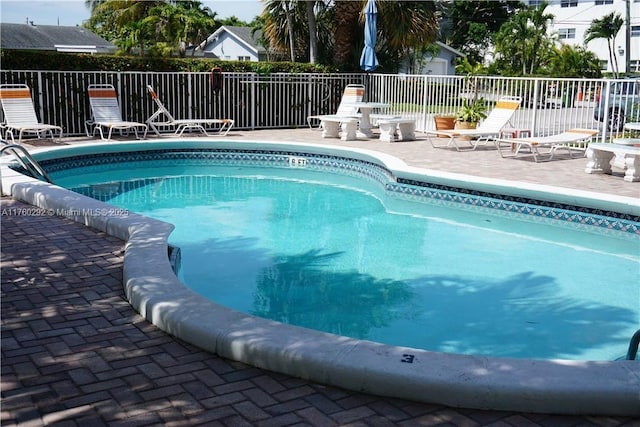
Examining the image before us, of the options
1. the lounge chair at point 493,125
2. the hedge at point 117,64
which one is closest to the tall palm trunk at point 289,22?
the hedge at point 117,64

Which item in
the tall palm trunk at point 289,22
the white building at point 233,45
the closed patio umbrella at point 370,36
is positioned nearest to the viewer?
the closed patio umbrella at point 370,36

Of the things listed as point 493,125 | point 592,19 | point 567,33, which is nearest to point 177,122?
point 493,125

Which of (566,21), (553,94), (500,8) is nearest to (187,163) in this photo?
(553,94)

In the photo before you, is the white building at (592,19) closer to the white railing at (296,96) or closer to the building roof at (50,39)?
the building roof at (50,39)

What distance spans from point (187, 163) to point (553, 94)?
756cm

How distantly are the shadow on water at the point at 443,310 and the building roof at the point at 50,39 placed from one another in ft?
99.3

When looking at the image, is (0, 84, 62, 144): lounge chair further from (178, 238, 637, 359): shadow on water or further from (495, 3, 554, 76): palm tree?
(495, 3, 554, 76): palm tree

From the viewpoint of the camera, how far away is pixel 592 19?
5116cm

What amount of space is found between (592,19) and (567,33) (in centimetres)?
281

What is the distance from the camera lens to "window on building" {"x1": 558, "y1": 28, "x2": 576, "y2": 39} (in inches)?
2096

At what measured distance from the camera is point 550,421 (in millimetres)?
3047

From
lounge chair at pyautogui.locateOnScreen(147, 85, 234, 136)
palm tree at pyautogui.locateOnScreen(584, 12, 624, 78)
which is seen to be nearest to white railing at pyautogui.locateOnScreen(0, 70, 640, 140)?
lounge chair at pyautogui.locateOnScreen(147, 85, 234, 136)

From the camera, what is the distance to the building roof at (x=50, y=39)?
109 ft

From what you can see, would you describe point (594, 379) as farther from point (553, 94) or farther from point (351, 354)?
point (553, 94)
